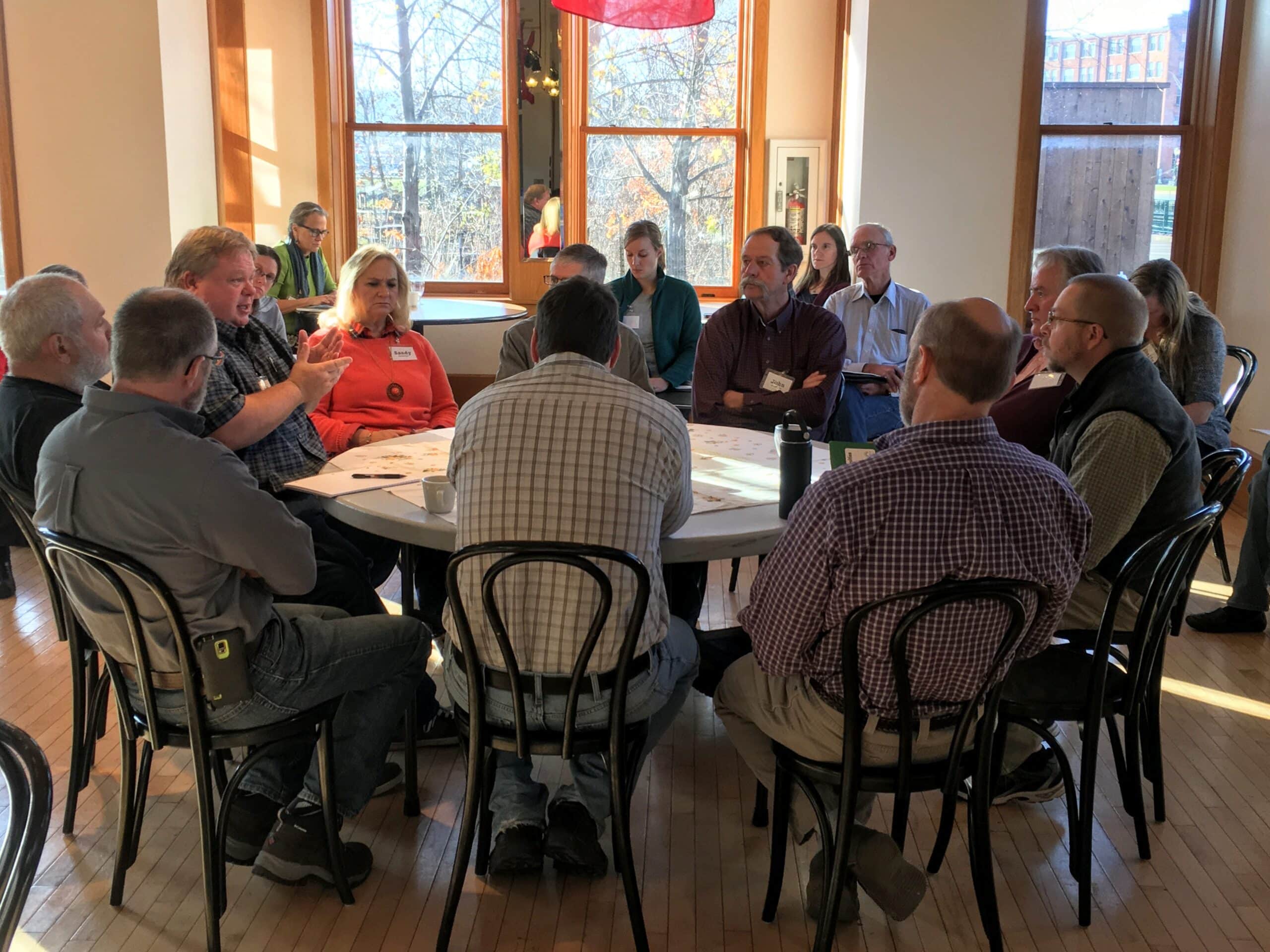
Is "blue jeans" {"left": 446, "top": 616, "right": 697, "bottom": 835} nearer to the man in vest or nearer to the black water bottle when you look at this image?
the black water bottle

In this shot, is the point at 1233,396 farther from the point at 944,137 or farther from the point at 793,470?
the point at 793,470

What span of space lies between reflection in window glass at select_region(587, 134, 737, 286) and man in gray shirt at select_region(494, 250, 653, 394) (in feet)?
13.0

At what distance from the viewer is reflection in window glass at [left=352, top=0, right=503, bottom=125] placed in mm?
7906

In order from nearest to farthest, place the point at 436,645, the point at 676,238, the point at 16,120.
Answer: the point at 436,645
the point at 16,120
the point at 676,238

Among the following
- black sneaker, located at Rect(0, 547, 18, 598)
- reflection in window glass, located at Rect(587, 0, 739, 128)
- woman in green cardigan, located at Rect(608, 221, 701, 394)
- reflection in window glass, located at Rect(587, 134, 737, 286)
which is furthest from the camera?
reflection in window glass, located at Rect(587, 134, 737, 286)

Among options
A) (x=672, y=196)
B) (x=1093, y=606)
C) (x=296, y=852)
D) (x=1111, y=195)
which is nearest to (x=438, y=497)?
(x=296, y=852)

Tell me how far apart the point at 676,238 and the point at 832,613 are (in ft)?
21.4

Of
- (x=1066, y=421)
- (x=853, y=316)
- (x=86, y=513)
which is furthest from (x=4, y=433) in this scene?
(x=853, y=316)

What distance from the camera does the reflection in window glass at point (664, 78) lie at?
7.89 m

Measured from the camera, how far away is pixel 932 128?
6078 millimetres

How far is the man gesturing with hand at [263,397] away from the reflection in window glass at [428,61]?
5479mm

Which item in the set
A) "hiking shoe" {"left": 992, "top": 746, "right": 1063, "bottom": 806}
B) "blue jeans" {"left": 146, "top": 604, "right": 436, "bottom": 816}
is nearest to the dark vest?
"hiking shoe" {"left": 992, "top": 746, "right": 1063, "bottom": 806}

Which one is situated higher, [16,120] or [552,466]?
[16,120]

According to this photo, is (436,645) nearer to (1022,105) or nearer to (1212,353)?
(1212,353)
